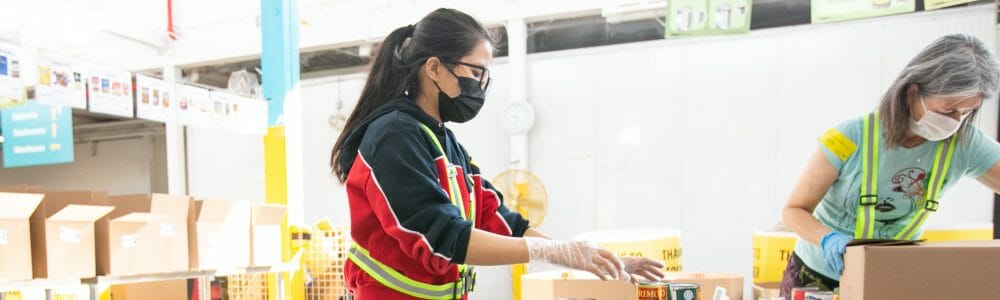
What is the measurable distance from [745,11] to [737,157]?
3.85 feet

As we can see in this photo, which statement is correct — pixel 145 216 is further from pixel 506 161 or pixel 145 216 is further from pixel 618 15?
pixel 618 15

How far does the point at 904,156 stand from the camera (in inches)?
66.3

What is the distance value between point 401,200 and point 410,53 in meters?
0.36

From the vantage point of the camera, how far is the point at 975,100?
1.59 m

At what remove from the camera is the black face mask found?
1342 mm

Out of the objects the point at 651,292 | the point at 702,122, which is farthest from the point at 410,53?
the point at 702,122

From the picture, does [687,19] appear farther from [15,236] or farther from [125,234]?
[15,236]

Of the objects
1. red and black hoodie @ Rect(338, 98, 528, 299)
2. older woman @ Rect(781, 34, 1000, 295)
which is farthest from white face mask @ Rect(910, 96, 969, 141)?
red and black hoodie @ Rect(338, 98, 528, 299)

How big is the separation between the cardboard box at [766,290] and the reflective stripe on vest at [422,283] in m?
1.78

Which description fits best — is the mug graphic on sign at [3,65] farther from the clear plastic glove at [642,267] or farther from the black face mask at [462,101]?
the clear plastic glove at [642,267]

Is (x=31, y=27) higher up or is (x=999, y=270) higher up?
(x=31, y=27)

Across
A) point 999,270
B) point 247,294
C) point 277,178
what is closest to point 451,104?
point 999,270

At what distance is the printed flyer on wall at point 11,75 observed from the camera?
2582 millimetres

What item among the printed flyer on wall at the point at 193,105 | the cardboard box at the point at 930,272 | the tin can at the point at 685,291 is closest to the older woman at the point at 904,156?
the tin can at the point at 685,291
